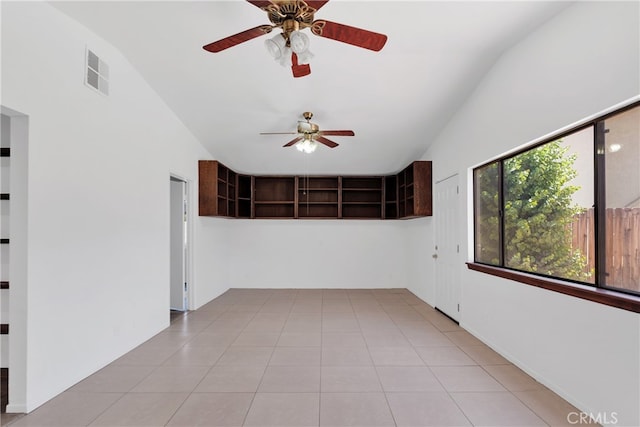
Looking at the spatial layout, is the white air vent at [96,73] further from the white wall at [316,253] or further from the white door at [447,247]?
the white door at [447,247]

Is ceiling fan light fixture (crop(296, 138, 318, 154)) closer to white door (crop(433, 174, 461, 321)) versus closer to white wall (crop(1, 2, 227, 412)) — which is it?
white wall (crop(1, 2, 227, 412))

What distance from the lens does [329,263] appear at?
267 inches

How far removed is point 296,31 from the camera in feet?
6.33

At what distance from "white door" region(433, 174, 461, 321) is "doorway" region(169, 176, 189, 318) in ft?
13.2

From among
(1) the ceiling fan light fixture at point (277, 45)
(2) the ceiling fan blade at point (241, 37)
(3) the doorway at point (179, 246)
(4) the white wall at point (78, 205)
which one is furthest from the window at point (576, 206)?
(3) the doorway at point (179, 246)

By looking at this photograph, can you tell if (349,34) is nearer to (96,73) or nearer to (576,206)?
(576,206)

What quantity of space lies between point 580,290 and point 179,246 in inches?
193

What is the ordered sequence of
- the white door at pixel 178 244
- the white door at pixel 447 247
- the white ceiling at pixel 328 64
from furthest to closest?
the white door at pixel 178 244 → the white door at pixel 447 247 → the white ceiling at pixel 328 64

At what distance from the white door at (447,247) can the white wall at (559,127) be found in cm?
59

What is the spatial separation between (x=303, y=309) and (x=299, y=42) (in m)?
4.14

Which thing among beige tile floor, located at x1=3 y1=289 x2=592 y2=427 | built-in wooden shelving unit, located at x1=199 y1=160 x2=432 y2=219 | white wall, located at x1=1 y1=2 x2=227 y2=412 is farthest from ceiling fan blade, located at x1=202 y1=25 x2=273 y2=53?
built-in wooden shelving unit, located at x1=199 y1=160 x2=432 y2=219

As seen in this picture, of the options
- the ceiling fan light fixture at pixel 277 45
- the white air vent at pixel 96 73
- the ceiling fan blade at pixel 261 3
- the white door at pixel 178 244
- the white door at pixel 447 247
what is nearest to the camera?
the ceiling fan blade at pixel 261 3

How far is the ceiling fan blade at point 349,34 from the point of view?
1922mm

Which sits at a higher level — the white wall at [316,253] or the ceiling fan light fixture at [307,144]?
the ceiling fan light fixture at [307,144]
